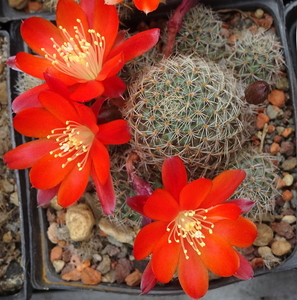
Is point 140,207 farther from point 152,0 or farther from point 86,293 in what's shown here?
point 86,293

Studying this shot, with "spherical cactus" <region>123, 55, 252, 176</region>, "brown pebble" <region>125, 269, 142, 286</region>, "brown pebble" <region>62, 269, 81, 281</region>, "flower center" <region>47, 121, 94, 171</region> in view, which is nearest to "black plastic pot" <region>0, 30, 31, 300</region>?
"brown pebble" <region>62, 269, 81, 281</region>

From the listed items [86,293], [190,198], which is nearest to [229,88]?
[190,198]

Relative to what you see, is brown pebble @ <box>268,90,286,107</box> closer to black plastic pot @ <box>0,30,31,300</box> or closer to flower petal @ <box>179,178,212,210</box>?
flower petal @ <box>179,178,212,210</box>

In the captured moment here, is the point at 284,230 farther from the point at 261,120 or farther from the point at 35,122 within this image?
the point at 35,122

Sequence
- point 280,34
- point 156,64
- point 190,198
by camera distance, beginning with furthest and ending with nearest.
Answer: point 280,34, point 156,64, point 190,198

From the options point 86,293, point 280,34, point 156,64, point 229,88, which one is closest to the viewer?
point 229,88

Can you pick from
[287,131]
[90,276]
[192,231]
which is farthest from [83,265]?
[287,131]

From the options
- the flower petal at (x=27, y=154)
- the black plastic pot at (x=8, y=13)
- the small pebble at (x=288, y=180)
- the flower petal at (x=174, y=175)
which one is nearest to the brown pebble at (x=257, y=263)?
the small pebble at (x=288, y=180)
